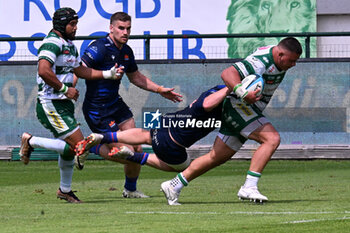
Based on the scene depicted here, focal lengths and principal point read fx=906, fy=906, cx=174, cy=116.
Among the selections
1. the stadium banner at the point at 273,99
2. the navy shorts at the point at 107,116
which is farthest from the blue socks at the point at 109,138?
the stadium banner at the point at 273,99

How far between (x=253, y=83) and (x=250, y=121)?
1.87ft

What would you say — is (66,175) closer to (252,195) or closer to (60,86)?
(60,86)

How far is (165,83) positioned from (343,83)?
363cm

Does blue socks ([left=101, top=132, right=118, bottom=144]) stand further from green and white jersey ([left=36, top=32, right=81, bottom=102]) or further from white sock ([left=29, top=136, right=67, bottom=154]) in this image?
green and white jersey ([left=36, top=32, right=81, bottom=102])

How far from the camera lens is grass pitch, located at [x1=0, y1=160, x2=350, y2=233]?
7.28 m

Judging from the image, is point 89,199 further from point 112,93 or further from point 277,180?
point 277,180

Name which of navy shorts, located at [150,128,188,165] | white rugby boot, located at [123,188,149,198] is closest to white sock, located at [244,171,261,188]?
navy shorts, located at [150,128,188,165]

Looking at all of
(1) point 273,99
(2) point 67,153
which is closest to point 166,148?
(2) point 67,153

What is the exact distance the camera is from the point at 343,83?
18.3 metres

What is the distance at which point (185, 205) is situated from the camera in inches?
374

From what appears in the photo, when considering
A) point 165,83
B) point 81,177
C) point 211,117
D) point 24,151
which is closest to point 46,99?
point 24,151

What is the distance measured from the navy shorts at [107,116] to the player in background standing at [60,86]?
953 millimetres

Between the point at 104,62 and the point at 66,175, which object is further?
the point at 104,62

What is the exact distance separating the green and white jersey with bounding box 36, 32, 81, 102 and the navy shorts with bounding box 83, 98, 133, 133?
3.58 feet
